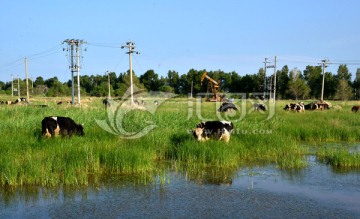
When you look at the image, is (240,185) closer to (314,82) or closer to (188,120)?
(188,120)

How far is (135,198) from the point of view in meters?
7.91

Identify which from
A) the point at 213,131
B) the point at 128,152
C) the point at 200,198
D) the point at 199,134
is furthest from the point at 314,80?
the point at 200,198

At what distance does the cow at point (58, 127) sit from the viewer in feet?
40.8

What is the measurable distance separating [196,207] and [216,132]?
5.81m

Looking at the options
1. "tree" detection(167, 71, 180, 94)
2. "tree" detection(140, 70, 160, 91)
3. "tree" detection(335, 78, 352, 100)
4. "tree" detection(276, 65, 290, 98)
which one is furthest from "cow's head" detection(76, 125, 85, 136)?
"tree" detection(167, 71, 180, 94)

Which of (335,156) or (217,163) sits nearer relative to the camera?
(217,163)

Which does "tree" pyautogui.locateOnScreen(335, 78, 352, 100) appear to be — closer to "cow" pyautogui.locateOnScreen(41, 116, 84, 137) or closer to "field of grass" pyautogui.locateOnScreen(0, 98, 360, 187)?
"field of grass" pyautogui.locateOnScreen(0, 98, 360, 187)

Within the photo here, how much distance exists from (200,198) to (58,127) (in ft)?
21.9

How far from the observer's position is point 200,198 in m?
7.96

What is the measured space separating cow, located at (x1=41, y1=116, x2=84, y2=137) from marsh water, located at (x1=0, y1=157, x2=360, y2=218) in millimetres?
3925

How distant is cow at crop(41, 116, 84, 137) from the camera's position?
12438 millimetres

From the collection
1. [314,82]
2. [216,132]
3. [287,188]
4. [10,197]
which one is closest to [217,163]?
[216,132]

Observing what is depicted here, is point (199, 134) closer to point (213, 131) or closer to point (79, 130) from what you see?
point (213, 131)

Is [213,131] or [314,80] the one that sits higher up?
[314,80]
